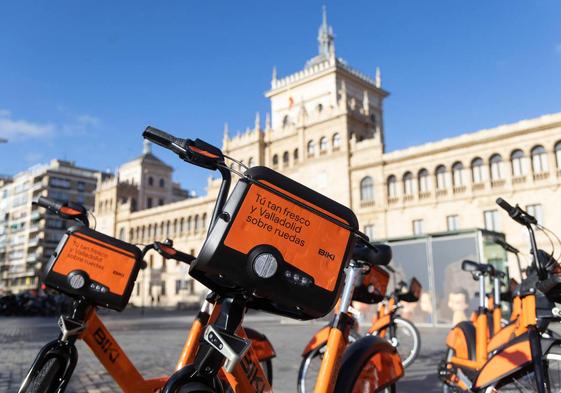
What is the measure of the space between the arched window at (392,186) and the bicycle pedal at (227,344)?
33.7 meters

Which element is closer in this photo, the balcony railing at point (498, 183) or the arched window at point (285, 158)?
the balcony railing at point (498, 183)

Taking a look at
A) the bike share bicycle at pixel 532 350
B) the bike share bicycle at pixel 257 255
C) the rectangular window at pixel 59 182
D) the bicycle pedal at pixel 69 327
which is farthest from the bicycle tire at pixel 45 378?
the rectangular window at pixel 59 182

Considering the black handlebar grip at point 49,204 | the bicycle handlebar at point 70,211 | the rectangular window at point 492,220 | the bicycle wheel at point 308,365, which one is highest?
the rectangular window at point 492,220

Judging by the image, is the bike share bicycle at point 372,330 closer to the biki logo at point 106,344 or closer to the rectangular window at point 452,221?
the biki logo at point 106,344

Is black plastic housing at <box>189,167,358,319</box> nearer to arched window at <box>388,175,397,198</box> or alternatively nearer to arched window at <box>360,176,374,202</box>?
arched window at <box>388,175,397,198</box>

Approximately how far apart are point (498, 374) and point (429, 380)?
362 cm

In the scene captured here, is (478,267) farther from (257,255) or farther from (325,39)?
(325,39)

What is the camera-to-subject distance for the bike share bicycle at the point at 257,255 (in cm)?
181

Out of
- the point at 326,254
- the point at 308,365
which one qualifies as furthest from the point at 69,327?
the point at 308,365

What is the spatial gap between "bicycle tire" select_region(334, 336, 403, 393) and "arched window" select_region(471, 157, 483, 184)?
3051cm

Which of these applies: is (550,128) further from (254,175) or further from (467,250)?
(254,175)

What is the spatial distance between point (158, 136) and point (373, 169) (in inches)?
1352

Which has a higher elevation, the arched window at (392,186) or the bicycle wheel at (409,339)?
the arched window at (392,186)

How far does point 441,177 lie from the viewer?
32.6 metres
